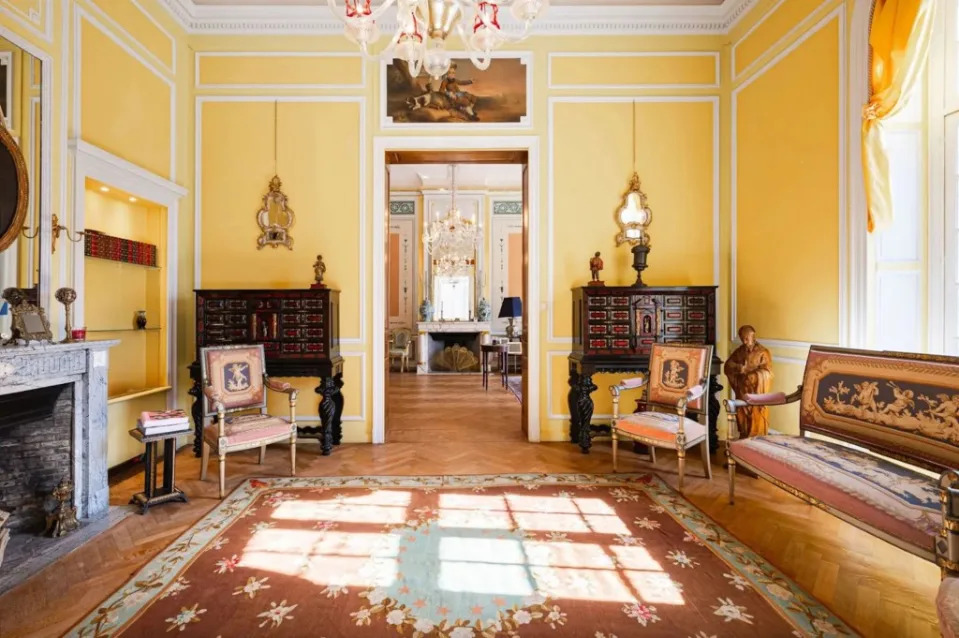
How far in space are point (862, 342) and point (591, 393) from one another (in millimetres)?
2339

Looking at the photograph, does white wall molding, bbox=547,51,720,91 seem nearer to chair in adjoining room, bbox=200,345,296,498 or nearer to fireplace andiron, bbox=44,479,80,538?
chair in adjoining room, bbox=200,345,296,498

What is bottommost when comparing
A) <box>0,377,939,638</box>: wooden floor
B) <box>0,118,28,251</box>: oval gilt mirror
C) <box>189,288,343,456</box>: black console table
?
<box>0,377,939,638</box>: wooden floor

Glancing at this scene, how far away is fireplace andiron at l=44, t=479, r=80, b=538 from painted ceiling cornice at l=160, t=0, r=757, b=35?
4548mm

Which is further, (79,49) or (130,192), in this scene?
(130,192)

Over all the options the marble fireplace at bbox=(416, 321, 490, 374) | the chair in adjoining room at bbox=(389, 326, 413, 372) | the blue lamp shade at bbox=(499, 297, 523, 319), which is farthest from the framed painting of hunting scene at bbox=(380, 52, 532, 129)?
the chair in adjoining room at bbox=(389, 326, 413, 372)

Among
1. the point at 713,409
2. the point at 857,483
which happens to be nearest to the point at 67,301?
the point at 857,483

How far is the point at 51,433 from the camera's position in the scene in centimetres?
298

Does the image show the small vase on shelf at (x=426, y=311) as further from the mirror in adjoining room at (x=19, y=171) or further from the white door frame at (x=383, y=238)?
the mirror in adjoining room at (x=19, y=171)

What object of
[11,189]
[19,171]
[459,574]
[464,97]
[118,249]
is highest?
[464,97]

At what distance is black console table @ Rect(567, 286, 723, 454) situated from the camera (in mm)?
4457

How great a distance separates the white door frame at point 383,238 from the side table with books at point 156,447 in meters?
1.90

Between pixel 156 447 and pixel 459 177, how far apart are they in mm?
8292

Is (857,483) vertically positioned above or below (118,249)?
below

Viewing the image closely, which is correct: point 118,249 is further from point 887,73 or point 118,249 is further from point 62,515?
point 887,73
